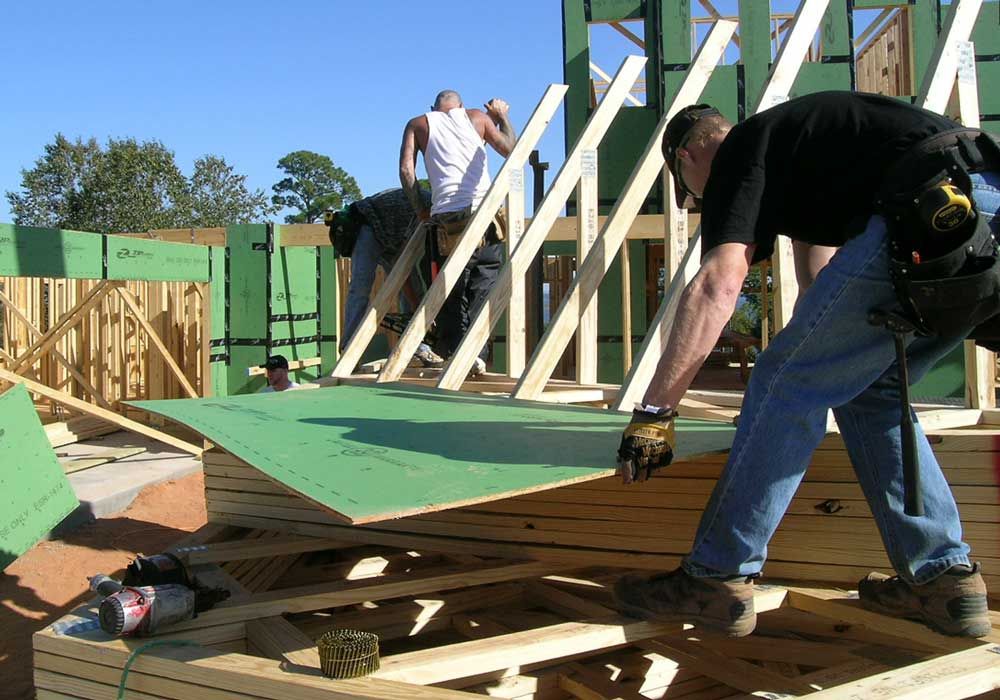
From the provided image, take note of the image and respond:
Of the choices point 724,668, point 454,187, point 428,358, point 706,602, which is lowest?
point 724,668

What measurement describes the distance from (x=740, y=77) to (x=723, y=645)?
7.18 metres

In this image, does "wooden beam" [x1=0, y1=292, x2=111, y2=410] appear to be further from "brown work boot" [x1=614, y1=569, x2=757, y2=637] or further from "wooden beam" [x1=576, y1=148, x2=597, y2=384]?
"brown work boot" [x1=614, y1=569, x2=757, y2=637]

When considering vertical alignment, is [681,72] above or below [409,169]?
above

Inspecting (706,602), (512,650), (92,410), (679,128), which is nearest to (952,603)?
(706,602)

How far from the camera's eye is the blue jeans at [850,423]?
2057 mm

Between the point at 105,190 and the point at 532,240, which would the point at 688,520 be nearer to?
the point at 532,240

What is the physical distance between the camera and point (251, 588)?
128 inches

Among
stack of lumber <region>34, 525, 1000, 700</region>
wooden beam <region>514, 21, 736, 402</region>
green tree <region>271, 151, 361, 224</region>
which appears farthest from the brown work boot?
green tree <region>271, 151, 361, 224</region>

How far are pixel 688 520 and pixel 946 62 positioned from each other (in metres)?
2.10

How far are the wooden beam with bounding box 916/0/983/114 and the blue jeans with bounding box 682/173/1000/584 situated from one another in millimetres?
1332

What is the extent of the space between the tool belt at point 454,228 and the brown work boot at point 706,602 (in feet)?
11.6

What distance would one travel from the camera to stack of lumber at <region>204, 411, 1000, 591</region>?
244 cm

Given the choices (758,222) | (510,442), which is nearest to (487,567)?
(510,442)

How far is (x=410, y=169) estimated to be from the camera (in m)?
5.55
